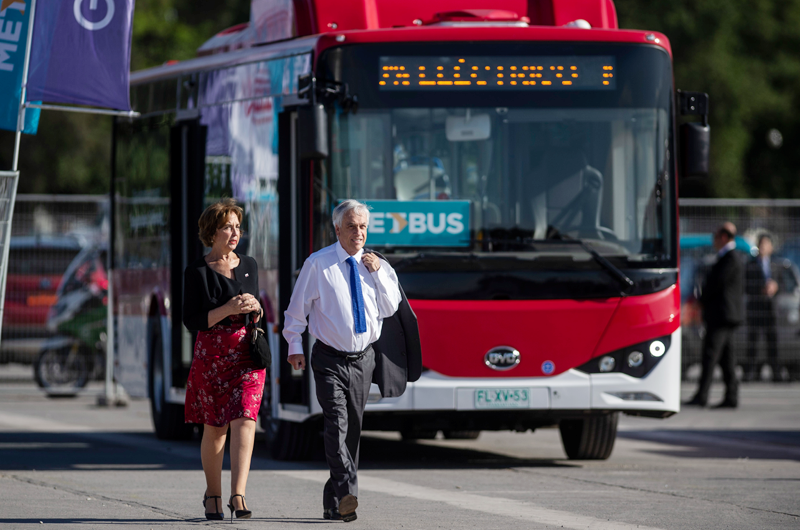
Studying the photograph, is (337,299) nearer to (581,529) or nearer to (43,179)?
(581,529)

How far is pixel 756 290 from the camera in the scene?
61.7 feet

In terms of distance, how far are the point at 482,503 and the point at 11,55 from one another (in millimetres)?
4002

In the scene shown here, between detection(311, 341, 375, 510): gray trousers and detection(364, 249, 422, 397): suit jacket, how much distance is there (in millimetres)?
119

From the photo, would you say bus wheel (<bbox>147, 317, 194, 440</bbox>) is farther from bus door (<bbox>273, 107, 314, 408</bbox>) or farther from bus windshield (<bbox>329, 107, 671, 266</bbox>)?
bus windshield (<bbox>329, 107, 671, 266</bbox>)

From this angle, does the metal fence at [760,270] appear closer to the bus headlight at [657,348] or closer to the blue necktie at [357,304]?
the bus headlight at [657,348]

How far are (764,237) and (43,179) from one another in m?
26.0

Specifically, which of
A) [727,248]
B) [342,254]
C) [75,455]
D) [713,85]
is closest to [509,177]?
[342,254]

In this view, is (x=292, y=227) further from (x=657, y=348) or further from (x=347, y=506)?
(x=347, y=506)

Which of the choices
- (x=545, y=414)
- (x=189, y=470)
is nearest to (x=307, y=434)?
(x=189, y=470)

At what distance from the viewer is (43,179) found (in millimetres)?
40688

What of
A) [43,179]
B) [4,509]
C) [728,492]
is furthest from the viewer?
[43,179]

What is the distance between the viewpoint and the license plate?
10.2 m

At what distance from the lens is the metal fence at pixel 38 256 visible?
18875 mm

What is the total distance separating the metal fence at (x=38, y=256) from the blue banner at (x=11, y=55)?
30.3 feet
